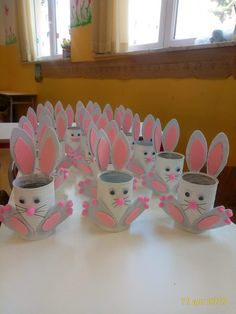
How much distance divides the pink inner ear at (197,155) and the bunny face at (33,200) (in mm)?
314

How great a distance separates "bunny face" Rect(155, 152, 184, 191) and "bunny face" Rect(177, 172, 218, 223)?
12 centimetres

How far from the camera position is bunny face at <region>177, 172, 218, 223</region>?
48cm

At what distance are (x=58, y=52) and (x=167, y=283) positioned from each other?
142 inches

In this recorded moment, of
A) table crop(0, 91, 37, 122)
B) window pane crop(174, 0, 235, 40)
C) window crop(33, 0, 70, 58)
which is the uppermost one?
window crop(33, 0, 70, 58)

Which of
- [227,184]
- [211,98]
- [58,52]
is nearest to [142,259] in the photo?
[227,184]

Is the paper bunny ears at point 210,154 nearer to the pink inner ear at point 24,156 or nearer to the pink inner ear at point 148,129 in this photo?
the pink inner ear at point 148,129

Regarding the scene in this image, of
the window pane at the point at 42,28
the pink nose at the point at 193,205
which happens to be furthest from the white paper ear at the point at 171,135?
the window pane at the point at 42,28

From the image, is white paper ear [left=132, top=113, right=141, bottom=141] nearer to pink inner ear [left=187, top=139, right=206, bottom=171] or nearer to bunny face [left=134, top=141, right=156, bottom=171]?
bunny face [left=134, top=141, right=156, bottom=171]

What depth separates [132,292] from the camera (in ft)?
1.14

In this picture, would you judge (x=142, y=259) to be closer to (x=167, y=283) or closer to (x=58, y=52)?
(x=167, y=283)

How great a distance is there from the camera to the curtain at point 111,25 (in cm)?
190

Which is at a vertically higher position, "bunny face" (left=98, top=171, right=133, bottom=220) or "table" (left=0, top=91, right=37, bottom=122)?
"bunny face" (left=98, top=171, right=133, bottom=220)

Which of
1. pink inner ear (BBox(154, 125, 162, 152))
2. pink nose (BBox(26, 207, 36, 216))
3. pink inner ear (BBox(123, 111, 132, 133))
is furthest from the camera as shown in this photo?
pink inner ear (BBox(123, 111, 132, 133))

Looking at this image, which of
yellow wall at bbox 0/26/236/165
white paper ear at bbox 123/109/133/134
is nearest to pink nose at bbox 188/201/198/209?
white paper ear at bbox 123/109/133/134
